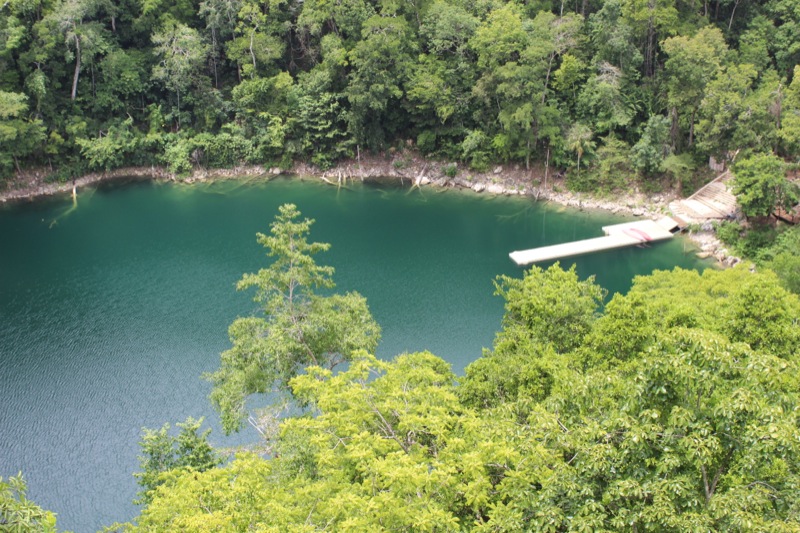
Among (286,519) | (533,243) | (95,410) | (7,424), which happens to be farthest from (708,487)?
(533,243)

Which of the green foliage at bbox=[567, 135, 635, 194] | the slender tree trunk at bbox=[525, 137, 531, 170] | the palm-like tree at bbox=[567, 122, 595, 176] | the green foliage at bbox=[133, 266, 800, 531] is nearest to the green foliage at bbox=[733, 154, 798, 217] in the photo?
the green foliage at bbox=[567, 135, 635, 194]

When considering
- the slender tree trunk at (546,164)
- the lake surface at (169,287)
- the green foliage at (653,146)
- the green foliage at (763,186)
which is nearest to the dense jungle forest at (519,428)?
the lake surface at (169,287)

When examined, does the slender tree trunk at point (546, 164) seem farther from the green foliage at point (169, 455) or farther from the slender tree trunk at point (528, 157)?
the green foliage at point (169, 455)

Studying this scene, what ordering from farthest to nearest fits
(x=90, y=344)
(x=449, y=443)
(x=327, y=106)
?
1. (x=327, y=106)
2. (x=90, y=344)
3. (x=449, y=443)

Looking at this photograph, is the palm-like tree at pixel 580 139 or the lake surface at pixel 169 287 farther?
the palm-like tree at pixel 580 139

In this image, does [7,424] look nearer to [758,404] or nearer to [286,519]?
[286,519]

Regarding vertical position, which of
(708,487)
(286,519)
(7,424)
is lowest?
(7,424)

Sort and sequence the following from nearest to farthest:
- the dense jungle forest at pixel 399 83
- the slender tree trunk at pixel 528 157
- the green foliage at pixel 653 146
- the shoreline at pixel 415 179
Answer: the green foliage at pixel 653 146 → the dense jungle forest at pixel 399 83 → the shoreline at pixel 415 179 → the slender tree trunk at pixel 528 157
